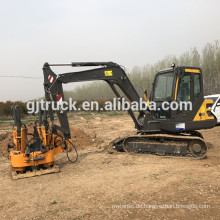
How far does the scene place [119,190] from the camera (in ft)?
15.4

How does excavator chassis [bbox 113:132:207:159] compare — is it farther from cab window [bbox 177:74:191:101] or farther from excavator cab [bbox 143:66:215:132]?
cab window [bbox 177:74:191:101]

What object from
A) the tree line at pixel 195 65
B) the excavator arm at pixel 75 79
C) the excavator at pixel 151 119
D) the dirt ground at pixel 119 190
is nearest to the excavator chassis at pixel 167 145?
the excavator at pixel 151 119

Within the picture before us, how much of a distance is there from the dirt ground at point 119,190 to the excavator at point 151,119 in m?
0.53

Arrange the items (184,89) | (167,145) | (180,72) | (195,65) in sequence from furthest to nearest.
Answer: (195,65) < (167,145) < (184,89) < (180,72)

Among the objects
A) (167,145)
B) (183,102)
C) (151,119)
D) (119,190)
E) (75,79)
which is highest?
(75,79)

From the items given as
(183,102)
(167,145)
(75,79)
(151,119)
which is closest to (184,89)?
(183,102)

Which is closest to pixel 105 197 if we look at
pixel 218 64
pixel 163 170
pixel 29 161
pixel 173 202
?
pixel 173 202

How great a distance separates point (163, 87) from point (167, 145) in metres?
1.89

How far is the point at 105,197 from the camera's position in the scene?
4.40m

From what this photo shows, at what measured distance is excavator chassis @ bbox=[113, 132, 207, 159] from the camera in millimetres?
7129

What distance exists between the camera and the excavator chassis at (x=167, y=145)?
281 inches

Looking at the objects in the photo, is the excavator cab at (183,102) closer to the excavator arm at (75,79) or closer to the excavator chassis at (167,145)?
the excavator chassis at (167,145)

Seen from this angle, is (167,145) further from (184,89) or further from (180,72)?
(180,72)

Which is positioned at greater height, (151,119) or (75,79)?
(75,79)
